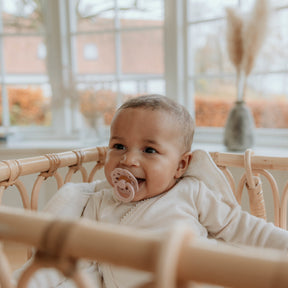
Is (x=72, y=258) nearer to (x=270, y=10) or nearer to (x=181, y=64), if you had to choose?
(x=270, y=10)

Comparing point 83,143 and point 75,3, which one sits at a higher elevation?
point 75,3

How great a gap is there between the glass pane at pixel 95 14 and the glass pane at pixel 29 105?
17.2 inches

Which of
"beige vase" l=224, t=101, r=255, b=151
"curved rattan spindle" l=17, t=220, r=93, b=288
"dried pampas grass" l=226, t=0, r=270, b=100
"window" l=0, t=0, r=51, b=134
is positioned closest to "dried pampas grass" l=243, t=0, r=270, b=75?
"dried pampas grass" l=226, t=0, r=270, b=100

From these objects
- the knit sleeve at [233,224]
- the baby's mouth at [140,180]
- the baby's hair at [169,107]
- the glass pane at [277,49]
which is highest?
the glass pane at [277,49]

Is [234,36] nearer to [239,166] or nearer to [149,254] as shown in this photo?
[239,166]

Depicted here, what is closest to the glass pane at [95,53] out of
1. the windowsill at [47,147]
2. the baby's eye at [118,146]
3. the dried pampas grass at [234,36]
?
the windowsill at [47,147]

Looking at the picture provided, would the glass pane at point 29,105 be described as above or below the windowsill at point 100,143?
above

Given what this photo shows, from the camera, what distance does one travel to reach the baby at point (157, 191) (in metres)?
0.85

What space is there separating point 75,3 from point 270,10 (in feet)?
3.67

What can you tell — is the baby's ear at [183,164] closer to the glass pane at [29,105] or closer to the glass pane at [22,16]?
the glass pane at [29,105]

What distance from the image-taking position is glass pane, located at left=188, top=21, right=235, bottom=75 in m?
1.82

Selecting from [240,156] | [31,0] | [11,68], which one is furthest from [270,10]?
[11,68]

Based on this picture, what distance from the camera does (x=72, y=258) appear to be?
0.39 meters

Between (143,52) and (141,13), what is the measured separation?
0.21 metres
